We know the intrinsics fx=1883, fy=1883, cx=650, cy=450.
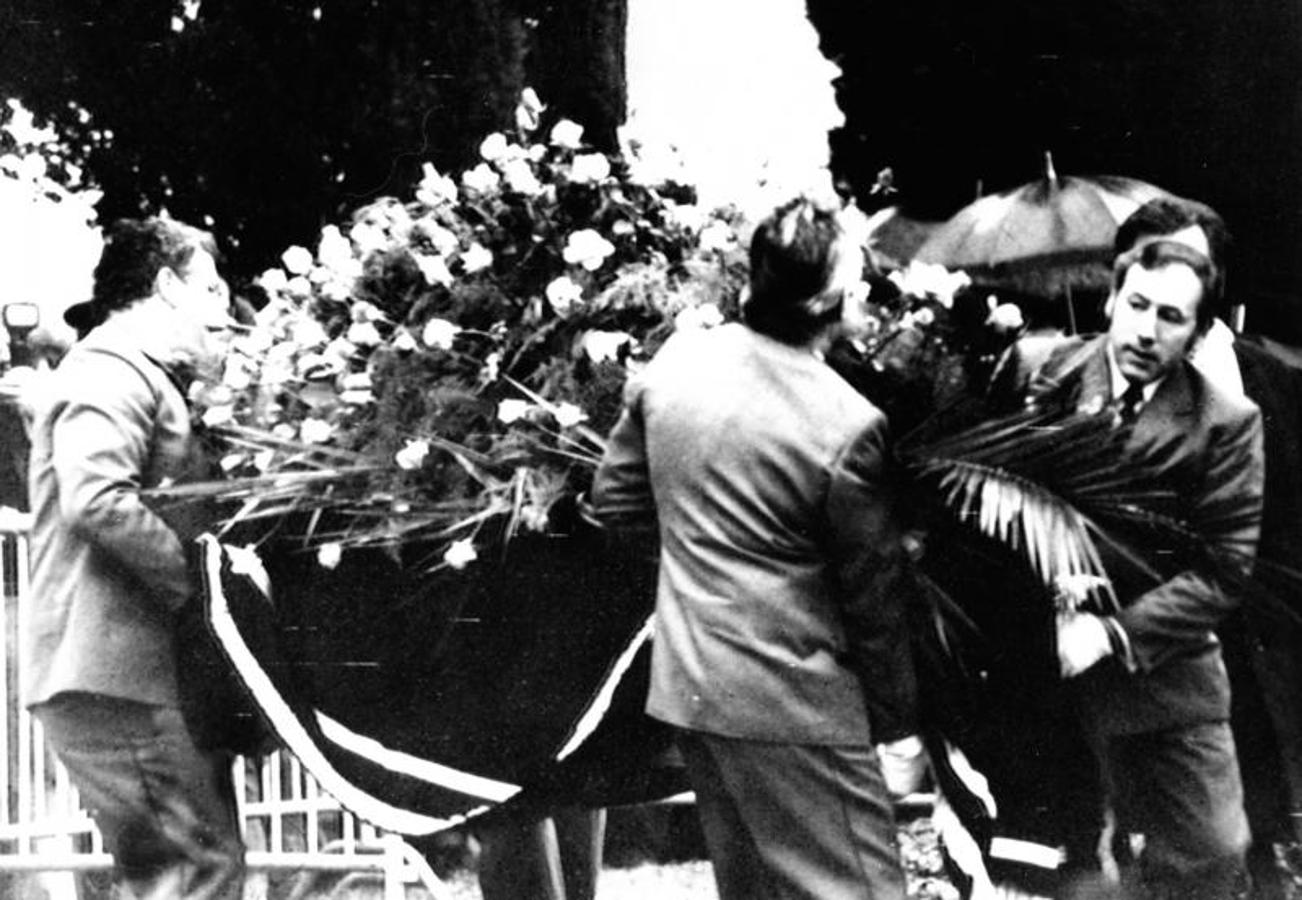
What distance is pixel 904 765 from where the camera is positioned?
3299 millimetres

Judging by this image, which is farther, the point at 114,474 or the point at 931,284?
the point at 114,474

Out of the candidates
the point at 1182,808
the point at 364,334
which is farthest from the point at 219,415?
the point at 1182,808

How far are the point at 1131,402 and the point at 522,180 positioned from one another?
3.91 ft

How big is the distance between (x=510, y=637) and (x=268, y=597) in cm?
49

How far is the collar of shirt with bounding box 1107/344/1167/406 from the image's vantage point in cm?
338

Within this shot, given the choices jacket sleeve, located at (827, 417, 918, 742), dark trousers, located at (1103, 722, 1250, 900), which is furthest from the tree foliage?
dark trousers, located at (1103, 722, 1250, 900)

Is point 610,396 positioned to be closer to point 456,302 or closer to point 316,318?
point 456,302

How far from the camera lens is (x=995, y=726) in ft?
11.2

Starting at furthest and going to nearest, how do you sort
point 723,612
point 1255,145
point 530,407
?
point 1255,145
point 530,407
point 723,612

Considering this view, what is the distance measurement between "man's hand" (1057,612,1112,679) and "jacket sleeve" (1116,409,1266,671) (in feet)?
0.14

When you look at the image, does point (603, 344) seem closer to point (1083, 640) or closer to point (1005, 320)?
point (1005, 320)

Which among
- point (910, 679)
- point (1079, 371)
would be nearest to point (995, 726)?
point (910, 679)

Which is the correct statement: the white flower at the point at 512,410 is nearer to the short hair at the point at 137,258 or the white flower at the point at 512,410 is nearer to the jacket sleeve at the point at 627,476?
the jacket sleeve at the point at 627,476

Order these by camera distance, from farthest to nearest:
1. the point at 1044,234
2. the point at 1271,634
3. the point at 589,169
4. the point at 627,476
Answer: the point at 1044,234, the point at 1271,634, the point at 589,169, the point at 627,476
